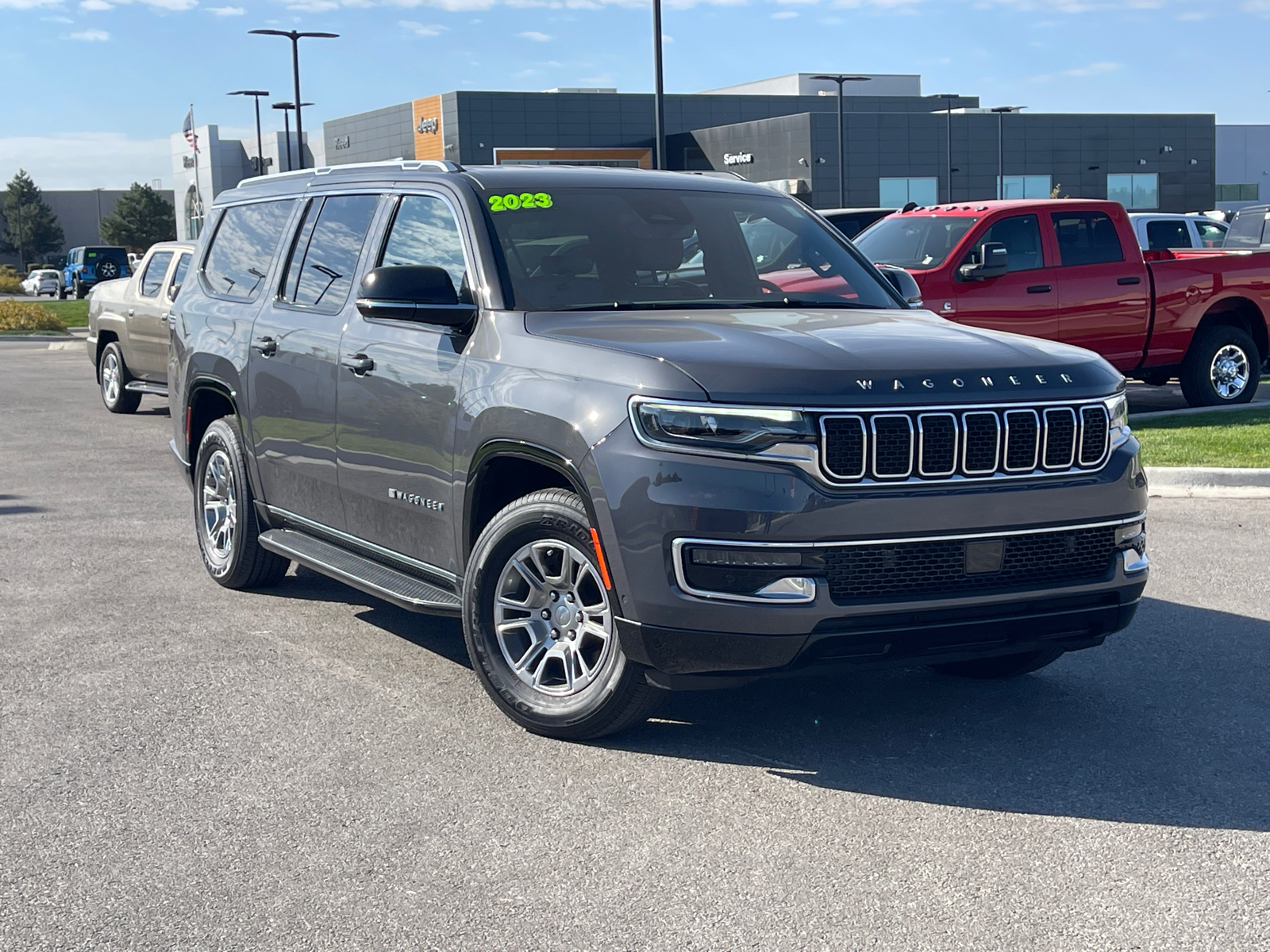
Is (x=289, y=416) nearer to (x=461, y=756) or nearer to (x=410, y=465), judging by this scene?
(x=410, y=465)

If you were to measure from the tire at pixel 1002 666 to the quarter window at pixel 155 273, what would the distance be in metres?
12.2

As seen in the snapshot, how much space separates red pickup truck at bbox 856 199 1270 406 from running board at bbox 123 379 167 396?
7.38 meters

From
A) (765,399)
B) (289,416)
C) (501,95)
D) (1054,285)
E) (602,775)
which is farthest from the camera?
(501,95)

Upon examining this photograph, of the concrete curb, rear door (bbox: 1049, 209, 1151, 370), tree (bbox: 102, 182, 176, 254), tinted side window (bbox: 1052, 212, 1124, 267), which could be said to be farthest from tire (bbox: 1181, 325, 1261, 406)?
tree (bbox: 102, 182, 176, 254)

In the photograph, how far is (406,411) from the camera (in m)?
5.60

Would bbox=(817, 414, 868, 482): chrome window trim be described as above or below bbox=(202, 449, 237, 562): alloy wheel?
above

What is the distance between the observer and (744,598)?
4.40 m

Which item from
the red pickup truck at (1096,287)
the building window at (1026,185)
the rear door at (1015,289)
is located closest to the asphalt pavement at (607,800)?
the rear door at (1015,289)

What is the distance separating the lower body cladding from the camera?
4.36 m

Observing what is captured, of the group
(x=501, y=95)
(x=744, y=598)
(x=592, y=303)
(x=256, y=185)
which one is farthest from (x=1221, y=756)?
(x=501, y=95)

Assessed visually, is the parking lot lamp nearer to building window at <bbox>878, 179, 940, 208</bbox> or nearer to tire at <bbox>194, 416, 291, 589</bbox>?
building window at <bbox>878, 179, 940, 208</bbox>

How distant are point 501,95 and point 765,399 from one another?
3144 inches

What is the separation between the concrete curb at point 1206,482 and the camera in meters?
10.0

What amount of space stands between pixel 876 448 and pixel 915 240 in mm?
10031
